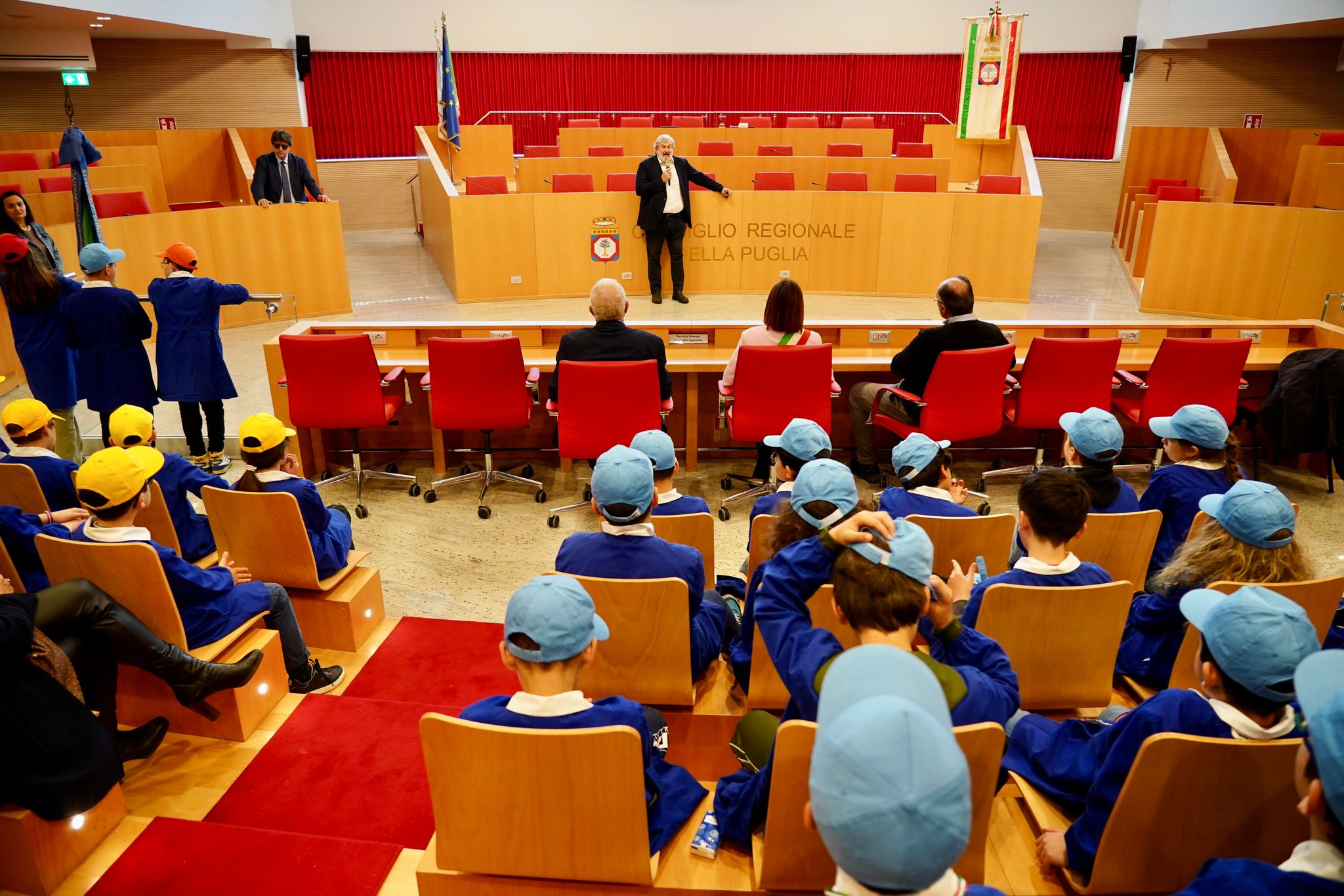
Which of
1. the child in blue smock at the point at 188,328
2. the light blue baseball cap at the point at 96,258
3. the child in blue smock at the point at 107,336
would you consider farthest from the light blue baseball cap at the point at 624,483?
the light blue baseball cap at the point at 96,258

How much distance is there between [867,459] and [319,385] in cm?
313

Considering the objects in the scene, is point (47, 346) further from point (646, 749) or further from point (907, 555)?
point (907, 555)

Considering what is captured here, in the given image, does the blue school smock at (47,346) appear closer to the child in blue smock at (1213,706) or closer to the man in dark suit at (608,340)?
the man in dark suit at (608,340)

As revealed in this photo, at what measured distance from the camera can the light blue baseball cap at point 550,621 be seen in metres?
1.78

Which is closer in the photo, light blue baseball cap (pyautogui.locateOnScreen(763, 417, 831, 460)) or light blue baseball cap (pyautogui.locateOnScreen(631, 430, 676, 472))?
light blue baseball cap (pyautogui.locateOnScreen(763, 417, 831, 460))

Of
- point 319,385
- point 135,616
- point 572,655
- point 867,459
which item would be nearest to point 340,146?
point 319,385

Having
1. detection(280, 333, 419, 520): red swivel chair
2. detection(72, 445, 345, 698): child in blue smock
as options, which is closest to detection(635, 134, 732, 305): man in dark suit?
detection(280, 333, 419, 520): red swivel chair

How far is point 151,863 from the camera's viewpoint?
2.17 m

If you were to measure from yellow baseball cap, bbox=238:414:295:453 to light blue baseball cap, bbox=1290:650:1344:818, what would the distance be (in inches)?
124

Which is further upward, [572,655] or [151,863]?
[572,655]

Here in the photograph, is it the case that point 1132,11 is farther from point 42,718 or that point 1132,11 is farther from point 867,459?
point 42,718

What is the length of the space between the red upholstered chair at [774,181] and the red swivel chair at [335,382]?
583 centimetres

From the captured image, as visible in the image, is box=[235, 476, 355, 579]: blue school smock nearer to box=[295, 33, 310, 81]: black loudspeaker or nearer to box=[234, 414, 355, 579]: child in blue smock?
box=[234, 414, 355, 579]: child in blue smock

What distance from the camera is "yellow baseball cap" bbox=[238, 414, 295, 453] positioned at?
330 centimetres
